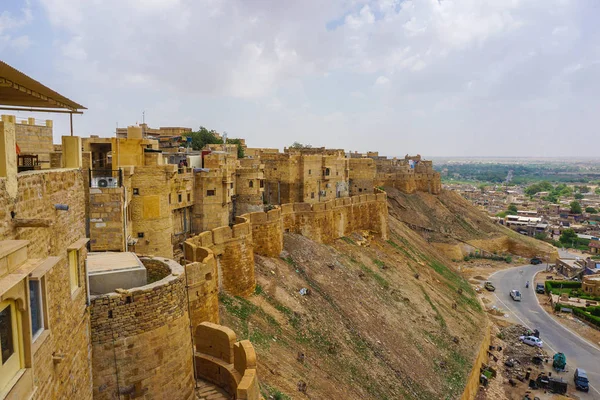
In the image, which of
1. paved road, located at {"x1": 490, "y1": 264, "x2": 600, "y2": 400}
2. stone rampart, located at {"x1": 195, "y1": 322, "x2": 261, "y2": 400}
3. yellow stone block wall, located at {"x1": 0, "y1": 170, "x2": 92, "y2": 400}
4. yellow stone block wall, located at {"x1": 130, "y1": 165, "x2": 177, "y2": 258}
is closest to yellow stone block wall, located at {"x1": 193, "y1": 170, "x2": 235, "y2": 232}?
yellow stone block wall, located at {"x1": 130, "y1": 165, "x2": 177, "y2": 258}

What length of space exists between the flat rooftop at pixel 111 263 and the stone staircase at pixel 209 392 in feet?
10.7

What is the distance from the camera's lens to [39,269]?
17.3 ft

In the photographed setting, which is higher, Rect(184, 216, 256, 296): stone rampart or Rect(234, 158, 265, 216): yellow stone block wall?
Rect(234, 158, 265, 216): yellow stone block wall

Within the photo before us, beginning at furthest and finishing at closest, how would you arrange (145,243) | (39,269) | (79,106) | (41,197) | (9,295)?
(145,243) → (79,106) → (41,197) → (39,269) → (9,295)

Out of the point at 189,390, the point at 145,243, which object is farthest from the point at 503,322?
the point at 189,390

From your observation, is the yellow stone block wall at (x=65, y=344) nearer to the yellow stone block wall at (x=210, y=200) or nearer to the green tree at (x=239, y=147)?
the yellow stone block wall at (x=210, y=200)

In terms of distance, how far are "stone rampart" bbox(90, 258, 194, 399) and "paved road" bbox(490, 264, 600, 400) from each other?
2879cm

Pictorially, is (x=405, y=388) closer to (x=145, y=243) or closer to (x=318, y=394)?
(x=318, y=394)

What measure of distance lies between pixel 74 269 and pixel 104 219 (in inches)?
232

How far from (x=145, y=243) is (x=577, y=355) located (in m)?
32.1

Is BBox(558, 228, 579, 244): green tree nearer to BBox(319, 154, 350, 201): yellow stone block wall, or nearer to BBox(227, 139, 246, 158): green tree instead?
BBox(319, 154, 350, 201): yellow stone block wall

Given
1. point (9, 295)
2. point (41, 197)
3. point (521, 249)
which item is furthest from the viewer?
point (521, 249)

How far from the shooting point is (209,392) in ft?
34.4

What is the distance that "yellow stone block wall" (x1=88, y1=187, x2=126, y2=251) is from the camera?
12727mm
